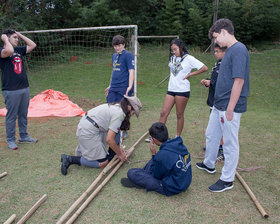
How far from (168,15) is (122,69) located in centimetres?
1482

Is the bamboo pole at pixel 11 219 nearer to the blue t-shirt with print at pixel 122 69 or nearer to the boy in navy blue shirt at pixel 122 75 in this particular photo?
the boy in navy blue shirt at pixel 122 75

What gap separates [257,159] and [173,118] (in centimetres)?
243

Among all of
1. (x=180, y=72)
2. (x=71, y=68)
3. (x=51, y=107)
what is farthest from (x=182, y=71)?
(x=71, y=68)

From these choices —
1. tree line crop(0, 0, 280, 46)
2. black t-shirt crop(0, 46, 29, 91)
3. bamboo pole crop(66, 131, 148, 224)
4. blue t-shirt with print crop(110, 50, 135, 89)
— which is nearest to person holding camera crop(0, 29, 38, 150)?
black t-shirt crop(0, 46, 29, 91)

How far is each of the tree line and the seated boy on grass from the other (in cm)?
1420

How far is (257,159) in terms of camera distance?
4.04 m

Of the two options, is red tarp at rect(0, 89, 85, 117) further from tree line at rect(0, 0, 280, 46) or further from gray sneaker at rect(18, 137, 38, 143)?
tree line at rect(0, 0, 280, 46)

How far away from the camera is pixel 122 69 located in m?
4.54

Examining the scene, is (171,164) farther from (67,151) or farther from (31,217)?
(67,151)

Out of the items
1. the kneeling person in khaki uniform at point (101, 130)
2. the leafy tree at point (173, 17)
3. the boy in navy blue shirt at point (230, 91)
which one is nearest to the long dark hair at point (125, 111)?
the kneeling person in khaki uniform at point (101, 130)

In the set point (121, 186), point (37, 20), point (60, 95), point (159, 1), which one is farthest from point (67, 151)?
point (159, 1)

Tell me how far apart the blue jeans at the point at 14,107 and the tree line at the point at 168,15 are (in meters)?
12.1

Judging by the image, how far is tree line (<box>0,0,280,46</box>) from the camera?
1628 cm

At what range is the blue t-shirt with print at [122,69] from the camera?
4.48 m
